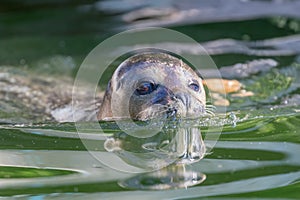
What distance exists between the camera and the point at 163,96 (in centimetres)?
389

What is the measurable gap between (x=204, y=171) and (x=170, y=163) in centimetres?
14

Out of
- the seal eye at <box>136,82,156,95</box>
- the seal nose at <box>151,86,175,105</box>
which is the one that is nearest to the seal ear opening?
the seal eye at <box>136,82,156,95</box>

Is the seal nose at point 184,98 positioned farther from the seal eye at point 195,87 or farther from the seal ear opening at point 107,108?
the seal ear opening at point 107,108

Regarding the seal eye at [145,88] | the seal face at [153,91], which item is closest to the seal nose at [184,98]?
the seal face at [153,91]

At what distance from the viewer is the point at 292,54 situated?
627cm

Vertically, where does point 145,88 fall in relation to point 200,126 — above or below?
above

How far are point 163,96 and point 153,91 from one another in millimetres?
86

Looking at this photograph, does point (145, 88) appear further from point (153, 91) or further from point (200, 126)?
point (200, 126)

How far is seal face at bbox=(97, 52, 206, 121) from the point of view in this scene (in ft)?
12.6

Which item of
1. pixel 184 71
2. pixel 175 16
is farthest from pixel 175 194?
pixel 175 16

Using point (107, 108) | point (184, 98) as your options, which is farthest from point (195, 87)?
point (107, 108)

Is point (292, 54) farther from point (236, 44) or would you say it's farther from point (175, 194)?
point (175, 194)

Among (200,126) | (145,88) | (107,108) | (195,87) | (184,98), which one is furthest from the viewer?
(107,108)

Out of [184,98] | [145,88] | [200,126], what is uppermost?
[145,88]
